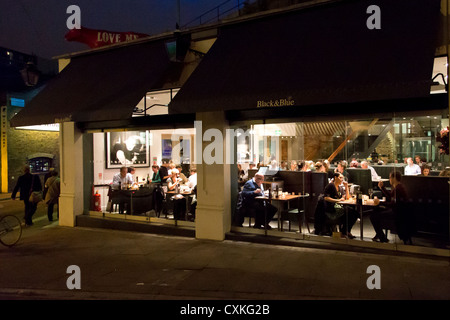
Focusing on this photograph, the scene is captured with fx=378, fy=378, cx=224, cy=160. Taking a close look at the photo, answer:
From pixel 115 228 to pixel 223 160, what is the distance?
4255 millimetres

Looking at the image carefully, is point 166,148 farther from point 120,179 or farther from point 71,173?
point 71,173

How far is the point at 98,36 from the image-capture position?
455 inches

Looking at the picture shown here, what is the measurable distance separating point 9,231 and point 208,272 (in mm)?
5656

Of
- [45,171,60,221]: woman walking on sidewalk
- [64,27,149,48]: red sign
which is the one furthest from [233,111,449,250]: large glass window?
Answer: [45,171,60,221]: woman walking on sidewalk

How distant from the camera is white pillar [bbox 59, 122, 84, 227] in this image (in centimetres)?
1173

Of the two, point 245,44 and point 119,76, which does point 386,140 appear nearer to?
Result: point 245,44

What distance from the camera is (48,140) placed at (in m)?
21.6

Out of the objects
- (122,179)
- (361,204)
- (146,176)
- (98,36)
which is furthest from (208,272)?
(98,36)

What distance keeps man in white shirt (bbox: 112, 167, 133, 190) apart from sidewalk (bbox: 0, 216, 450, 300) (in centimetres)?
305

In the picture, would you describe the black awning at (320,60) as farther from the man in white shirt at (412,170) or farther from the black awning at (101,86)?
the man in white shirt at (412,170)

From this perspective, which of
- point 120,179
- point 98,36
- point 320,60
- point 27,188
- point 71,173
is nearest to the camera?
point 320,60

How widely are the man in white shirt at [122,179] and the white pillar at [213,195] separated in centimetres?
383

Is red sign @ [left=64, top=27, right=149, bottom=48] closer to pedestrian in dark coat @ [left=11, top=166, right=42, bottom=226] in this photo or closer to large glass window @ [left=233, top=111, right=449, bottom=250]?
pedestrian in dark coat @ [left=11, top=166, right=42, bottom=226]
